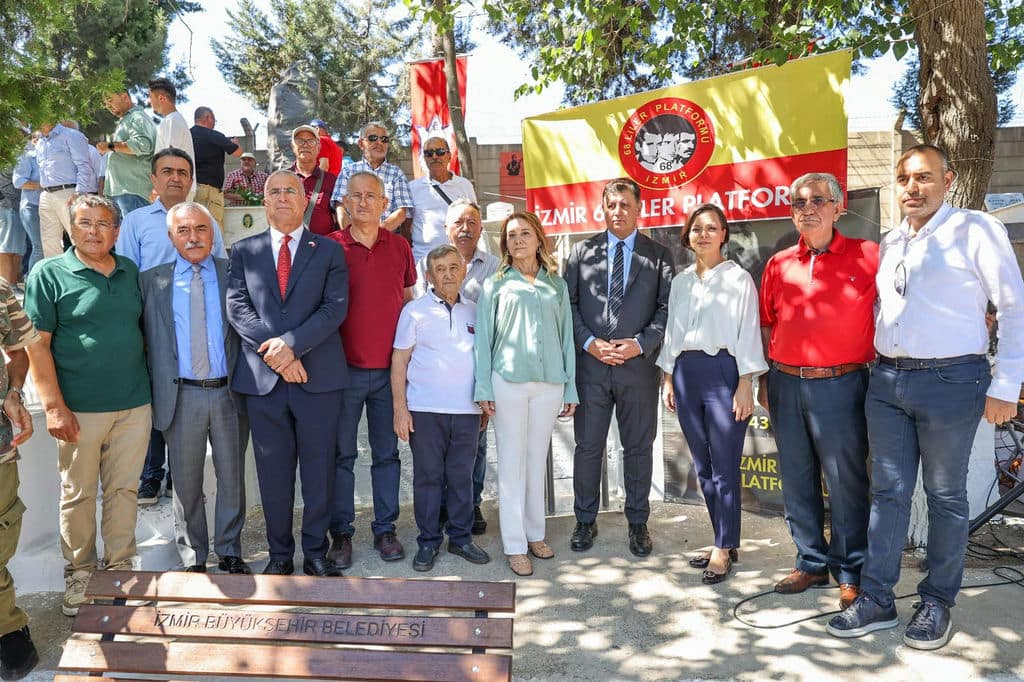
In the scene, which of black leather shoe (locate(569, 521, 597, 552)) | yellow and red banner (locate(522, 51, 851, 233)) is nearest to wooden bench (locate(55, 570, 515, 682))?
black leather shoe (locate(569, 521, 597, 552))

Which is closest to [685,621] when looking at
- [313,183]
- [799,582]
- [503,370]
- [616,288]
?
[799,582]

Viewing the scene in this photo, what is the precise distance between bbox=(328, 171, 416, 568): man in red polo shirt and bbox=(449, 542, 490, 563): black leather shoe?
32 centimetres

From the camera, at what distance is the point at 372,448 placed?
4.40 meters

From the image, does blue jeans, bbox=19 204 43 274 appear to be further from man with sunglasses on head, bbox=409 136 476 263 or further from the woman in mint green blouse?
the woman in mint green blouse

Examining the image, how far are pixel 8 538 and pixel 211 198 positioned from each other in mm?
4566

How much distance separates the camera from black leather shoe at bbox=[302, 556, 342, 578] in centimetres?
409

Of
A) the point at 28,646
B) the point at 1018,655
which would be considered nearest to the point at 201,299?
the point at 28,646

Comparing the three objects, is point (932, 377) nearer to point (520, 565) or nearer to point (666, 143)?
point (520, 565)

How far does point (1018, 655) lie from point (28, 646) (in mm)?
4379

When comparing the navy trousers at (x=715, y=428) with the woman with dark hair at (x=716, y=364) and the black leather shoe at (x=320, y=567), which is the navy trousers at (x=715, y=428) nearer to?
the woman with dark hair at (x=716, y=364)

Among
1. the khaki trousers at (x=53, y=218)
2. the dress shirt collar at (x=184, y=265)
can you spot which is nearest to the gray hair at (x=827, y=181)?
the dress shirt collar at (x=184, y=265)

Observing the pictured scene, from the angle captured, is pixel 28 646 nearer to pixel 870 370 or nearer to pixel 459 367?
pixel 459 367

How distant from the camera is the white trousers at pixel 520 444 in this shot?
4184 mm

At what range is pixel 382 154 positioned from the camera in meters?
5.91
